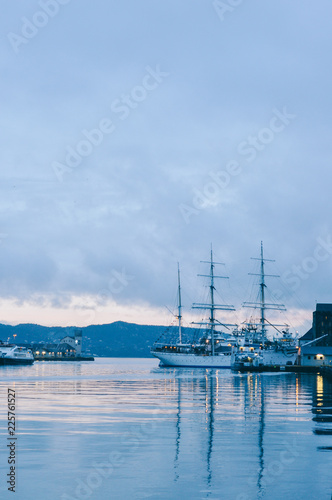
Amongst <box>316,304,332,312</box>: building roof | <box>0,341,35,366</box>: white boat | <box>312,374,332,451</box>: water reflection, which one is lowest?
<box>0,341,35,366</box>: white boat

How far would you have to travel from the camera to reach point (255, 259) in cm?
16475

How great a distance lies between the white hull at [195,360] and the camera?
490ft

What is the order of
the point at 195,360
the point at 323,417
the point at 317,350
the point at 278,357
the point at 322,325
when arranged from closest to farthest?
the point at 323,417 → the point at 278,357 → the point at 195,360 → the point at 317,350 → the point at 322,325

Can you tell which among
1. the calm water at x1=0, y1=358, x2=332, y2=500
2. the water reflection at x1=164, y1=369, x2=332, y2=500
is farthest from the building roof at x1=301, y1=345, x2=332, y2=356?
the calm water at x1=0, y1=358, x2=332, y2=500

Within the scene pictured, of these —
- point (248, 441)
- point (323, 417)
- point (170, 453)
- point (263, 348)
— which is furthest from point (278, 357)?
point (170, 453)

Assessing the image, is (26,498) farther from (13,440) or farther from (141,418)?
(141,418)

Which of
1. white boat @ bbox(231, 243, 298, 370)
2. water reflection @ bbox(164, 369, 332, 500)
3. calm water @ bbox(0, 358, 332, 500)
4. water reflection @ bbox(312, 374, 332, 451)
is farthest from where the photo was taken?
white boat @ bbox(231, 243, 298, 370)

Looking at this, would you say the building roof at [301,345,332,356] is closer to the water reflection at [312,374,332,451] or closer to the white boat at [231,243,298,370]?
the white boat at [231,243,298,370]

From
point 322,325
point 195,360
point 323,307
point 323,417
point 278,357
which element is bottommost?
point 195,360

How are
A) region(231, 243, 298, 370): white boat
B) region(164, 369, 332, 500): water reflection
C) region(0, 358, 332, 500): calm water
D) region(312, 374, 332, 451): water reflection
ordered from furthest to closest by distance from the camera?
region(231, 243, 298, 370): white boat, region(312, 374, 332, 451): water reflection, region(164, 369, 332, 500): water reflection, region(0, 358, 332, 500): calm water

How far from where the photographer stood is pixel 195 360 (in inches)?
6029

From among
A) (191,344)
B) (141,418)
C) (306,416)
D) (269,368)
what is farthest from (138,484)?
(191,344)

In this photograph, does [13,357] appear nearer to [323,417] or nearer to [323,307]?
[323,307]

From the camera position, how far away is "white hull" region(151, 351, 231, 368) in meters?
149
